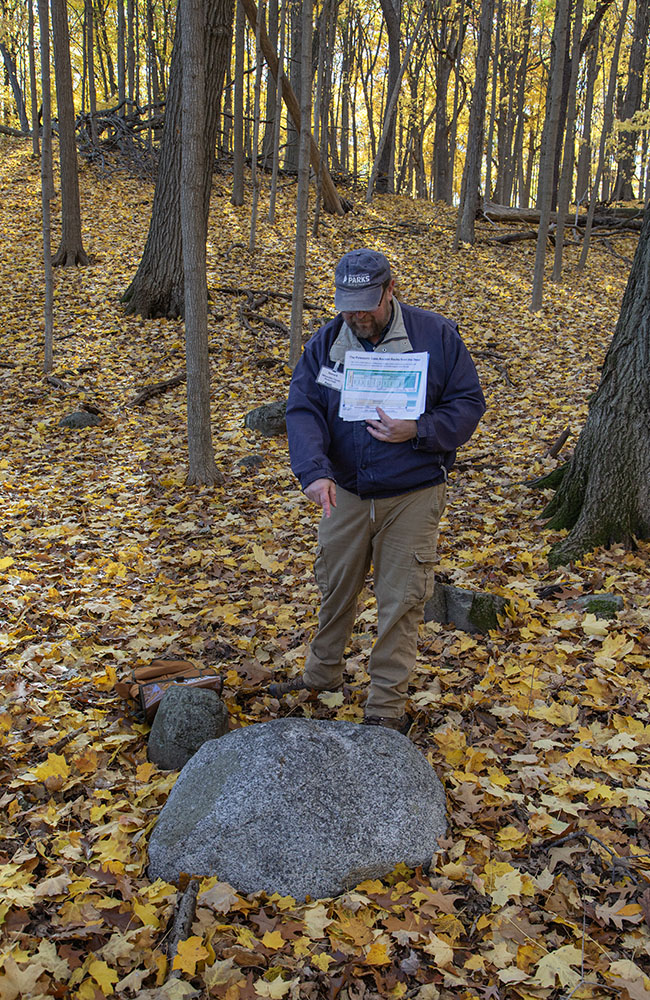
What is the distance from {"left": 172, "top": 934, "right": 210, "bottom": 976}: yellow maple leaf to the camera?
225 cm

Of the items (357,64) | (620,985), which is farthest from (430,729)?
(357,64)

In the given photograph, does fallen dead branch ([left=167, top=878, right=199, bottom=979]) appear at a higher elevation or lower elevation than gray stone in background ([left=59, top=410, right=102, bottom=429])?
lower

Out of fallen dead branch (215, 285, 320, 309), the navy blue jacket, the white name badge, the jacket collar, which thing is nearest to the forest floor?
the navy blue jacket

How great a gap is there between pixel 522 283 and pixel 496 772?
12244 mm

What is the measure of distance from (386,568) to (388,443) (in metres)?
0.58

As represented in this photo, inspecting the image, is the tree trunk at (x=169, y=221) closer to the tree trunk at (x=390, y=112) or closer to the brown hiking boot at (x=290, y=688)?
the tree trunk at (x=390, y=112)

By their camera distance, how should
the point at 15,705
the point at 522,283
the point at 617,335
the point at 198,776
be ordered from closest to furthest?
1. the point at 198,776
2. the point at 15,705
3. the point at 617,335
4. the point at 522,283

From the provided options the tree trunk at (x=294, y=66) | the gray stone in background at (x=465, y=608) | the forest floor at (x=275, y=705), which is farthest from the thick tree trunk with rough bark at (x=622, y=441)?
the tree trunk at (x=294, y=66)

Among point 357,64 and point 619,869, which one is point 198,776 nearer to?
point 619,869

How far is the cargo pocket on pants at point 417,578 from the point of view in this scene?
3.13m

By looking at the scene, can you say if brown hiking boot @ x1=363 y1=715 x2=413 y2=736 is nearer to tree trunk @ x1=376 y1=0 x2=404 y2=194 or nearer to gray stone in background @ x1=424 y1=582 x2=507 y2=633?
gray stone in background @ x1=424 y1=582 x2=507 y2=633

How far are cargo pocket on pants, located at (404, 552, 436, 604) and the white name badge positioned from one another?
0.80 m

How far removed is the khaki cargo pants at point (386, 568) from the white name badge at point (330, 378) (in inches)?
18.3

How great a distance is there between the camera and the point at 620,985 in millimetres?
2146
